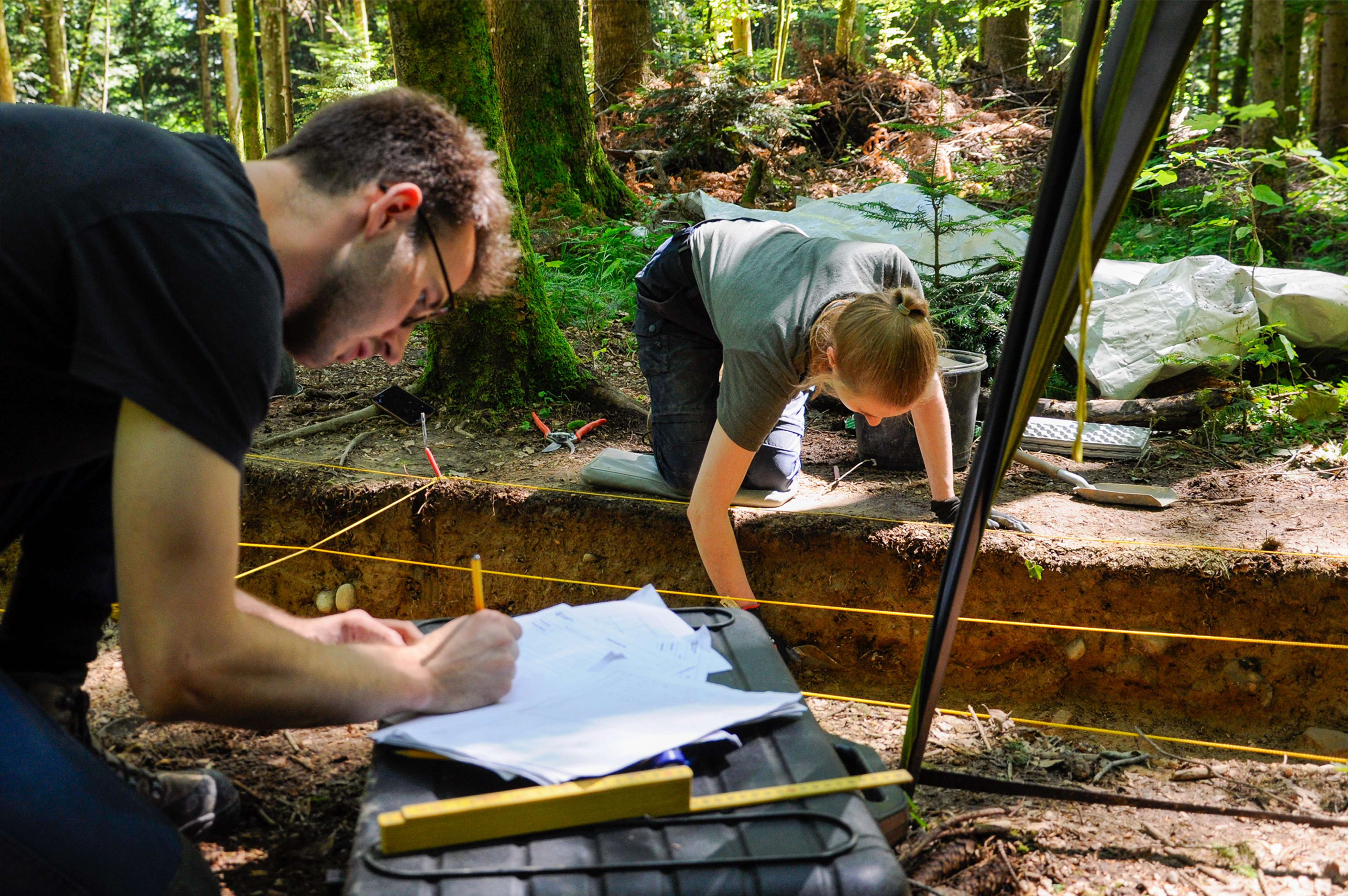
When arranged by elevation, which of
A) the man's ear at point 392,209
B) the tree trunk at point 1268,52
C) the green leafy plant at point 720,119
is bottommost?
the man's ear at point 392,209

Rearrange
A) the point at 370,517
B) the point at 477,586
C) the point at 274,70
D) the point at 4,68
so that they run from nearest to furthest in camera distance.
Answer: the point at 477,586, the point at 370,517, the point at 4,68, the point at 274,70

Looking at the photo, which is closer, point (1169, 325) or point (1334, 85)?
point (1169, 325)

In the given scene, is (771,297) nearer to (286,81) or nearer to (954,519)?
(954,519)

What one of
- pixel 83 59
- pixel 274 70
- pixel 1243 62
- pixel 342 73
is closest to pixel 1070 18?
pixel 1243 62

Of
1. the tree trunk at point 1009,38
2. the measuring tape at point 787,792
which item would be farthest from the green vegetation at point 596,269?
the tree trunk at point 1009,38

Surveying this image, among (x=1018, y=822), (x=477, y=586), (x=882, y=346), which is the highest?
(x=882, y=346)

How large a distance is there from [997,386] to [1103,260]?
4.46 m

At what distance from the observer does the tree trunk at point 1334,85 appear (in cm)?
807

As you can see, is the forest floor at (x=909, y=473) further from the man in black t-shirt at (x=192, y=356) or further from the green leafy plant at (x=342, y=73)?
the green leafy plant at (x=342, y=73)

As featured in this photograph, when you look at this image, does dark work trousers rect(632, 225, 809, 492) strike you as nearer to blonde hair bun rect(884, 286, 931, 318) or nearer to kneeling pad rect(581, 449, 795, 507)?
kneeling pad rect(581, 449, 795, 507)

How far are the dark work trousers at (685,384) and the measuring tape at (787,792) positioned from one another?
2111mm

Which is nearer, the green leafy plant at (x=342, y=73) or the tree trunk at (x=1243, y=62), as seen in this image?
the tree trunk at (x=1243, y=62)

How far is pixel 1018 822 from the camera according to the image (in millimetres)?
1838

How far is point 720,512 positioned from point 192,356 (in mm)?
1752
